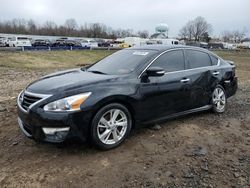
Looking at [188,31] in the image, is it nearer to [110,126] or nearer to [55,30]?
[55,30]

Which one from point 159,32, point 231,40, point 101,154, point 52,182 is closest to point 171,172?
point 101,154

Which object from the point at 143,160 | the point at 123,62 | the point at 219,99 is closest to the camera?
the point at 143,160

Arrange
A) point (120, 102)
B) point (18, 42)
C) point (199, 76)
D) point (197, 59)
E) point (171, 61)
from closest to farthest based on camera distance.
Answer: point (120, 102) < point (171, 61) < point (199, 76) < point (197, 59) < point (18, 42)

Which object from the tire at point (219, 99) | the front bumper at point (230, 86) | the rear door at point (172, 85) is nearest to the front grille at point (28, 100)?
the rear door at point (172, 85)

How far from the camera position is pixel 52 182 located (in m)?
3.19

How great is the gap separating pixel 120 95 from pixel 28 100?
131 centimetres

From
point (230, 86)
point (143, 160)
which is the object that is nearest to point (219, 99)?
point (230, 86)

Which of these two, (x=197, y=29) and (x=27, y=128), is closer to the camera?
(x=27, y=128)

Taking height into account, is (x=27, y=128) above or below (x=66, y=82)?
below

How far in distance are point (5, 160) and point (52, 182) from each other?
0.98 metres

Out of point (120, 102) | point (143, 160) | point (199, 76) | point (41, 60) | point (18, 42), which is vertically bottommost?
point (143, 160)

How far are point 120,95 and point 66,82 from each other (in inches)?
32.3

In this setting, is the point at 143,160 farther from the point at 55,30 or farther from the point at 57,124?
the point at 55,30

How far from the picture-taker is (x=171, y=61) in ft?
16.4
